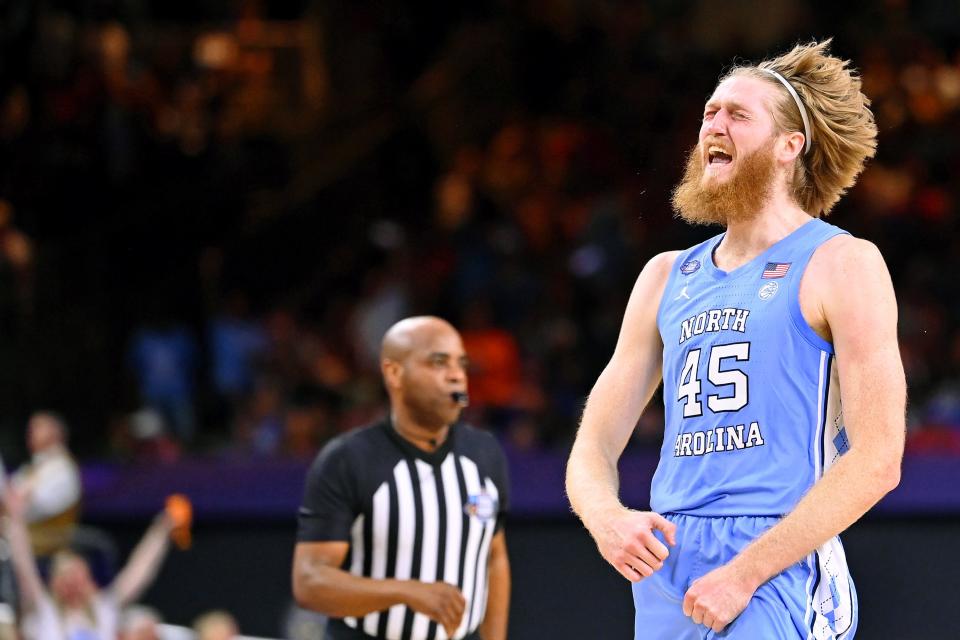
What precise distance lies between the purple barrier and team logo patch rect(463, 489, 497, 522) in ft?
11.4

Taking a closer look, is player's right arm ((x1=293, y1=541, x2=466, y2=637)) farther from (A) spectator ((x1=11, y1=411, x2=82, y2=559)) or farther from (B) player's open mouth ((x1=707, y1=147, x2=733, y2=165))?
(A) spectator ((x1=11, y1=411, x2=82, y2=559))

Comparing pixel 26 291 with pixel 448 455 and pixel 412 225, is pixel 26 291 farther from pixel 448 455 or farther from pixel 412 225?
pixel 448 455

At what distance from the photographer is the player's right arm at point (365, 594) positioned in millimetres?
4836

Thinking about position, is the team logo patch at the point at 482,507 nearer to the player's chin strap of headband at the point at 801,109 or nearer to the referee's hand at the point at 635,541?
the referee's hand at the point at 635,541

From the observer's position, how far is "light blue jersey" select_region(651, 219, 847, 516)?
9.99ft

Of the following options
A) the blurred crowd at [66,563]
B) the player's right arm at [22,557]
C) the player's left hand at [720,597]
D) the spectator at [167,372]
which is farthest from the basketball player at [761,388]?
the spectator at [167,372]

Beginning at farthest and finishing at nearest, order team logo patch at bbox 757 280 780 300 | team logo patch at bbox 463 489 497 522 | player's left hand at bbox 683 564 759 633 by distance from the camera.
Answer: team logo patch at bbox 463 489 497 522 → team logo patch at bbox 757 280 780 300 → player's left hand at bbox 683 564 759 633

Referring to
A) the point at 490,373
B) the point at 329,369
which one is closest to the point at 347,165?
the point at 329,369

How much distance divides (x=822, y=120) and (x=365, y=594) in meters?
2.38

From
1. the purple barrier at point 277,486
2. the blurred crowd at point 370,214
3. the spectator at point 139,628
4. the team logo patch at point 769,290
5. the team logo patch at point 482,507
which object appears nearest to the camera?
the team logo patch at point 769,290

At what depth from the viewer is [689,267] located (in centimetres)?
341

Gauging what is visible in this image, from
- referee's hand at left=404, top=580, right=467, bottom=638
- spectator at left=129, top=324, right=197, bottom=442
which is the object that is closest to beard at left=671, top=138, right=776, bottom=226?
referee's hand at left=404, top=580, right=467, bottom=638

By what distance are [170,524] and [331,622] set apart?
4.40 metres

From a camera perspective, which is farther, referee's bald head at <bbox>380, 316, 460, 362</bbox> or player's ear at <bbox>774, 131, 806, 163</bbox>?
referee's bald head at <bbox>380, 316, 460, 362</bbox>
